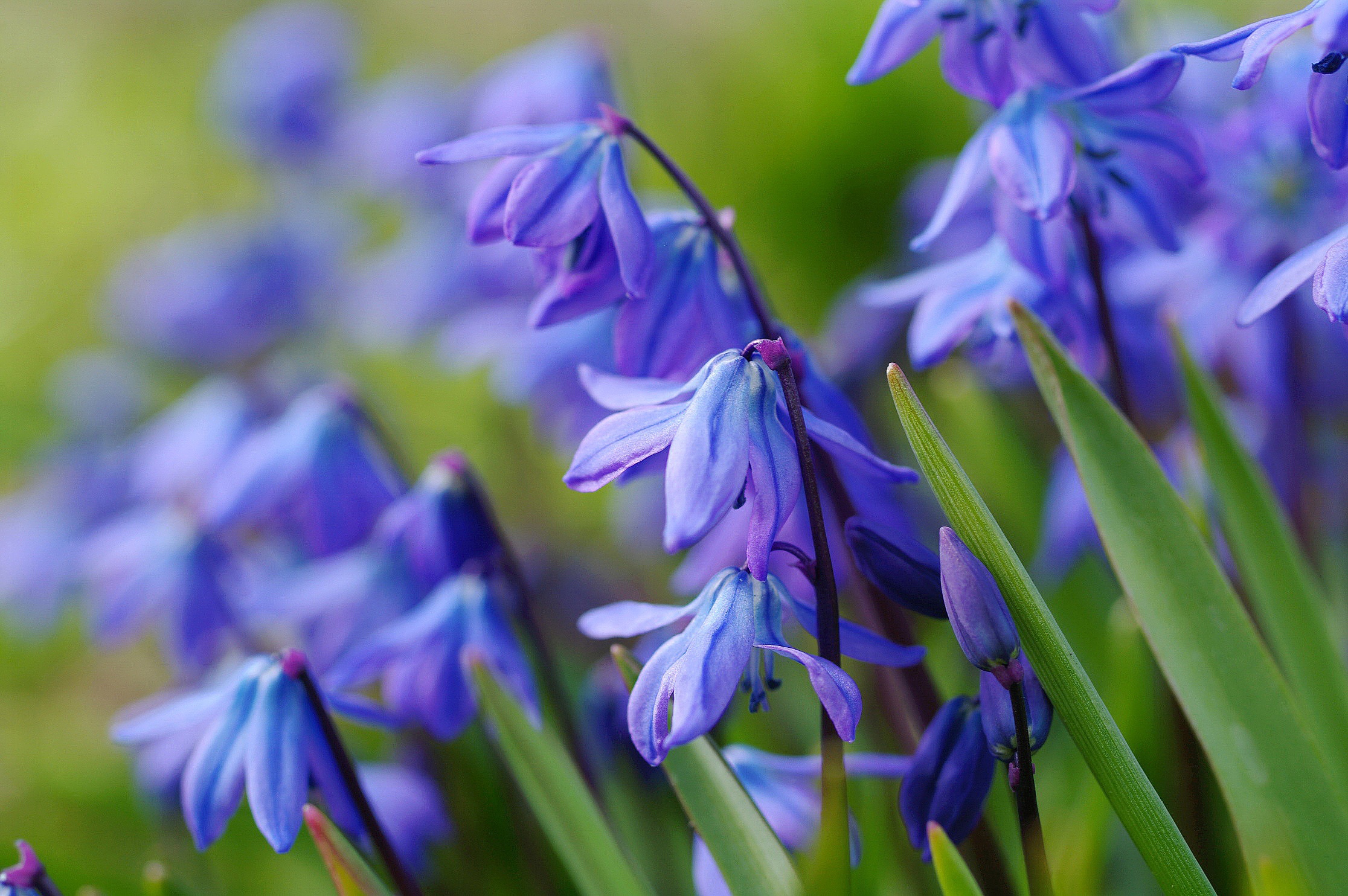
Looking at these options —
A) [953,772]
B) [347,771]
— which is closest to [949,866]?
[953,772]

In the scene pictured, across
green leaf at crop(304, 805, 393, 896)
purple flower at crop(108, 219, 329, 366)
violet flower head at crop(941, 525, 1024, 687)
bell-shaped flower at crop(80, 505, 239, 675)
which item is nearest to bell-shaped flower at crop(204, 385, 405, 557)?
bell-shaped flower at crop(80, 505, 239, 675)

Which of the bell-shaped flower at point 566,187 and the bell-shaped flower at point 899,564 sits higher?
the bell-shaped flower at point 566,187

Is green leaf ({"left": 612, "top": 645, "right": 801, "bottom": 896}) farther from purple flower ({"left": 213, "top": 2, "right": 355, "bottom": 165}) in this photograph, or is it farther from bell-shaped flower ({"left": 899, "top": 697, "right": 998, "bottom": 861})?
purple flower ({"left": 213, "top": 2, "right": 355, "bottom": 165})

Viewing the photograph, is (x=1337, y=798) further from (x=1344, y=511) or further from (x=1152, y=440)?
(x=1344, y=511)

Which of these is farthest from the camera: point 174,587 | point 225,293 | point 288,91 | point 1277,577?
point 288,91

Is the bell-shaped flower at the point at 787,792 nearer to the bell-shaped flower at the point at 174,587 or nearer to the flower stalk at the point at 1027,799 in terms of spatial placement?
the flower stalk at the point at 1027,799

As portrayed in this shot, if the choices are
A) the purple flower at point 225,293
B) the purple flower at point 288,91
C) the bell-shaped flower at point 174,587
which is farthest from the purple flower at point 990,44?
the purple flower at point 288,91

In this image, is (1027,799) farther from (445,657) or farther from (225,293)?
(225,293)

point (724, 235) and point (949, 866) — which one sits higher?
point (724, 235)
